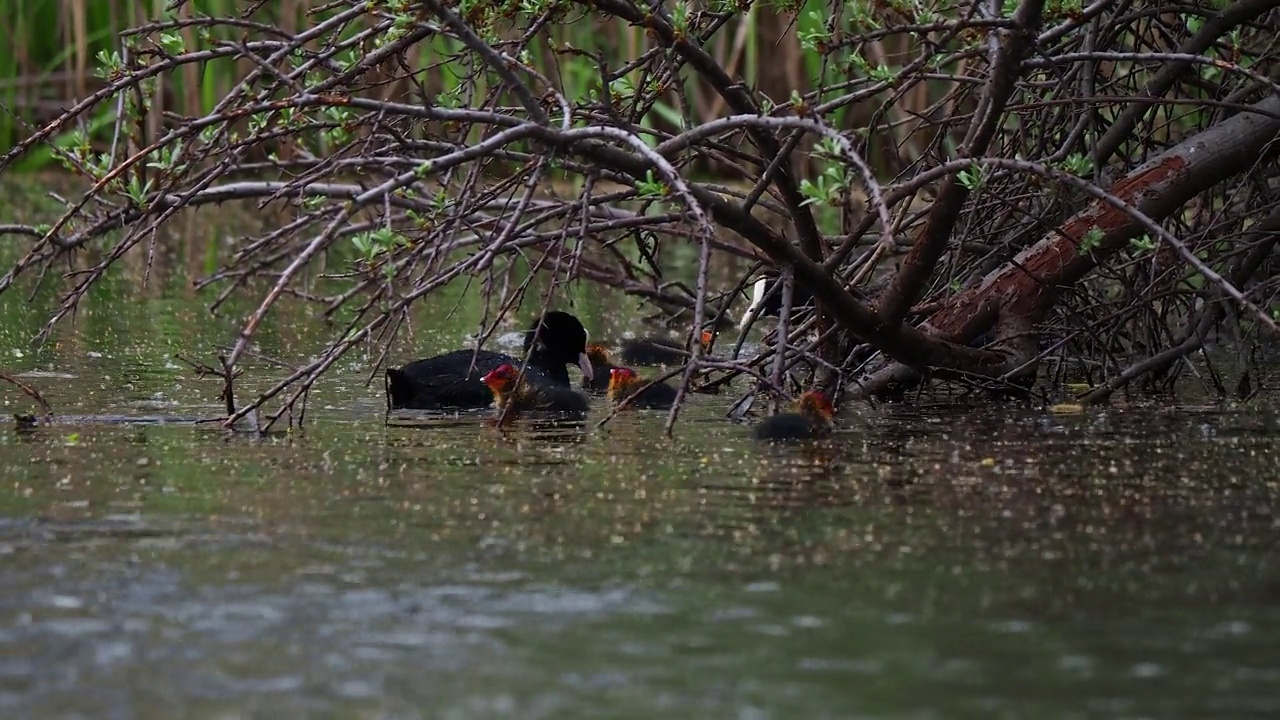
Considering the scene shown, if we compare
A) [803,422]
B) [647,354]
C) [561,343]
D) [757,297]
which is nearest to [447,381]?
[561,343]

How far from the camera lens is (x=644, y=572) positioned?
4.65m

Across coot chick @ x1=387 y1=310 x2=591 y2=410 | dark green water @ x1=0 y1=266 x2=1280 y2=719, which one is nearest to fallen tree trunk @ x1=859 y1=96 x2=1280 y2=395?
dark green water @ x1=0 y1=266 x2=1280 y2=719

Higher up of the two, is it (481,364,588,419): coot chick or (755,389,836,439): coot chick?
(481,364,588,419): coot chick

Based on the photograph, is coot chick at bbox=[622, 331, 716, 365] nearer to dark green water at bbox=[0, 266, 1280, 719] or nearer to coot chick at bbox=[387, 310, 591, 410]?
coot chick at bbox=[387, 310, 591, 410]

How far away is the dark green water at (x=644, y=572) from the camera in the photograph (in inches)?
146

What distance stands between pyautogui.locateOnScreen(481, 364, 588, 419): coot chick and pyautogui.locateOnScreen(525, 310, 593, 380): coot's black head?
117 cm

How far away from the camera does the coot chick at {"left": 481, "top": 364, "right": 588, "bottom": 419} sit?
7.86 metres

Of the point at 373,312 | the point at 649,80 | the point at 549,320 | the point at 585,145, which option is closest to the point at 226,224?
the point at 373,312

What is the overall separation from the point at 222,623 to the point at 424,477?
188 cm

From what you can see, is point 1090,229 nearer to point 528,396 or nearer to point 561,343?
point 528,396

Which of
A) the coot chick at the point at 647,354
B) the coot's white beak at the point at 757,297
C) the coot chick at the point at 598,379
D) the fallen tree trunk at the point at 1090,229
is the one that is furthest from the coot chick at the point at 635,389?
the coot chick at the point at 647,354

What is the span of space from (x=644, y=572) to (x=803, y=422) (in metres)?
2.15

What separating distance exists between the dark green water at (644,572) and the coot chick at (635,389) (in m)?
0.95

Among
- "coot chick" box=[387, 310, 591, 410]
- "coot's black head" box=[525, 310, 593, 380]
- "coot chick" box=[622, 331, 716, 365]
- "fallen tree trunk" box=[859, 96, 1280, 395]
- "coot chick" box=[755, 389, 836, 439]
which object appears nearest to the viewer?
"coot chick" box=[755, 389, 836, 439]
